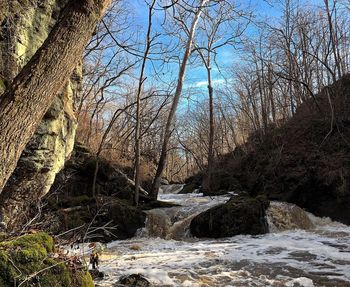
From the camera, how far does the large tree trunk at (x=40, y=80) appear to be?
3115 millimetres

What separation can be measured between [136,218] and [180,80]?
25.1 feet

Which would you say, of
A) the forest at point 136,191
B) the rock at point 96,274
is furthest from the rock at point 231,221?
the rock at point 96,274

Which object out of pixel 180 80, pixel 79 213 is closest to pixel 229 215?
pixel 79 213

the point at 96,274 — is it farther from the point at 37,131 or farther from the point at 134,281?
the point at 37,131

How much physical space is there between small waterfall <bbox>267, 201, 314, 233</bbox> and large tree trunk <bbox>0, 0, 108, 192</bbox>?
1052cm

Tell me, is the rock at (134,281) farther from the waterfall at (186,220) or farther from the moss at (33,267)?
the waterfall at (186,220)

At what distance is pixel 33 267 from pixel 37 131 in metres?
4.47

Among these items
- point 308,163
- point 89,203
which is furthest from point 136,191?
point 308,163

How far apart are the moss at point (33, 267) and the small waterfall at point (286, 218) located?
9.56m

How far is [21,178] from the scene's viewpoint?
303 inches

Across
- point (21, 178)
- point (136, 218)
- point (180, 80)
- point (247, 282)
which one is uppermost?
point (180, 80)

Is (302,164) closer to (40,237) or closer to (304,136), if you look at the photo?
(304,136)

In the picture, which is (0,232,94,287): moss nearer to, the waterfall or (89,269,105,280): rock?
(89,269,105,280): rock

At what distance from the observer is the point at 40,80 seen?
328 centimetres
